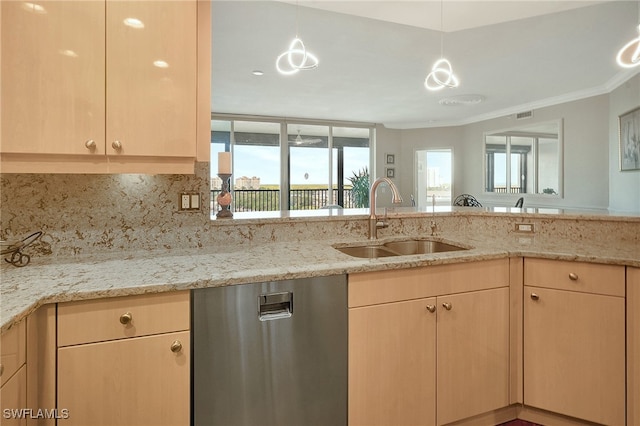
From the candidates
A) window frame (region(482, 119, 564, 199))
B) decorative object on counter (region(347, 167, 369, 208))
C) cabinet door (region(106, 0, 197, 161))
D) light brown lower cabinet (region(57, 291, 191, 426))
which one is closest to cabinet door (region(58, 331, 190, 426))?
light brown lower cabinet (region(57, 291, 191, 426))

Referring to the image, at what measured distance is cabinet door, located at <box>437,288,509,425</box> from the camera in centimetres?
165

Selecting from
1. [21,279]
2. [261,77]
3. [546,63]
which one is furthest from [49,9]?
[546,63]

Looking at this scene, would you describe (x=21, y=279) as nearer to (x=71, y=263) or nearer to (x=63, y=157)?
(x=71, y=263)

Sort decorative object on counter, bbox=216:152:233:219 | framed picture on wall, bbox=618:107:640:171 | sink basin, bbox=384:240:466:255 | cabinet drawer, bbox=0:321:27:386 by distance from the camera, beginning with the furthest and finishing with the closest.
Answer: framed picture on wall, bbox=618:107:640:171, sink basin, bbox=384:240:466:255, decorative object on counter, bbox=216:152:233:219, cabinet drawer, bbox=0:321:27:386

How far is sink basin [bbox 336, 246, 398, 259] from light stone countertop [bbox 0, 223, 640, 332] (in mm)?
71

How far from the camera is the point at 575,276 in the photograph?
1658mm

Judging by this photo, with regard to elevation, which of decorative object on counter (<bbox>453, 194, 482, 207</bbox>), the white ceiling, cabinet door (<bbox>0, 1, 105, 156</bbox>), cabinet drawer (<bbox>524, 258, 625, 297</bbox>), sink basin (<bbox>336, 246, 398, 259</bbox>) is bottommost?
cabinet drawer (<bbox>524, 258, 625, 297</bbox>)

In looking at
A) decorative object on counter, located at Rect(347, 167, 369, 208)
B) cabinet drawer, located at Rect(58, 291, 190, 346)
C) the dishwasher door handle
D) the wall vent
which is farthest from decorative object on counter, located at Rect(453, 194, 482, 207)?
cabinet drawer, located at Rect(58, 291, 190, 346)

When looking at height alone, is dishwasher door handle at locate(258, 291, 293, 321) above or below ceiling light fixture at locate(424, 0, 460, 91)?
below

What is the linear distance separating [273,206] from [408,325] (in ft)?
20.9

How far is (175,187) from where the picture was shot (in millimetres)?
1829

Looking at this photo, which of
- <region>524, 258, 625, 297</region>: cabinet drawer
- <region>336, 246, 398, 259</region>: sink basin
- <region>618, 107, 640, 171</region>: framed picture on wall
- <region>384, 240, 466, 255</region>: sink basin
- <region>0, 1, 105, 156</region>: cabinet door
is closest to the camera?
<region>0, 1, 105, 156</region>: cabinet door

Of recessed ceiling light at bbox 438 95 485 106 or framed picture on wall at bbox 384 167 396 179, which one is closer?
recessed ceiling light at bbox 438 95 485 106

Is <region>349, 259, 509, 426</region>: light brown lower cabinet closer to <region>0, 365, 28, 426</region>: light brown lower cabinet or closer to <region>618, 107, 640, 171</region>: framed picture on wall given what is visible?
<region>0, 365, 28, 426</region>: light brown lower cabinet
